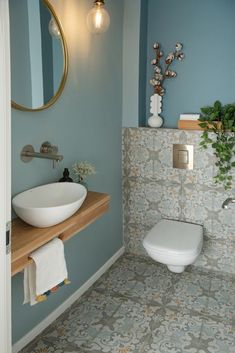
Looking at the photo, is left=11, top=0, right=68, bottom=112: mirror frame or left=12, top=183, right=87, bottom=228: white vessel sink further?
left=11, top=0, right=68, bottom=112: mirror frame

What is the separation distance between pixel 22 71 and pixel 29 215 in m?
0.74

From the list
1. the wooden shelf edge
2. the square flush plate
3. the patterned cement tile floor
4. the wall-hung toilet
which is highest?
the wooden shelf edge

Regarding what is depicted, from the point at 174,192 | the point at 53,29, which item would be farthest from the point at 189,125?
the point at 53,29

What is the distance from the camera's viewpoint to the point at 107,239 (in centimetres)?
286

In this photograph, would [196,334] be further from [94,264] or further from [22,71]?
[22,71]

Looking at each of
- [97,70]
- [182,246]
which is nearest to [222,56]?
[97,70]

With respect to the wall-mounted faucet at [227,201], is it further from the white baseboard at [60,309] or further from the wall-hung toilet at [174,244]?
the white baseboard at [60,309]

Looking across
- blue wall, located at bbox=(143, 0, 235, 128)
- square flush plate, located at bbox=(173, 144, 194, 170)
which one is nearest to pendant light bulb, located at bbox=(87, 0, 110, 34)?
blue wall, located at bbox=(143, 0, 235, 128)

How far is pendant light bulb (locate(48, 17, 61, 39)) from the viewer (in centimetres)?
191

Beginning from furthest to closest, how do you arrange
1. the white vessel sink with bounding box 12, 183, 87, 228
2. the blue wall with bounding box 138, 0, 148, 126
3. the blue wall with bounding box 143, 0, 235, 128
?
the blue wall with bounding box 138, 0, 148, 126 < the blue wall with bounding box 143, 0, 235, 128 < the white vessel sink with bounding box 12, 183, 87, 228

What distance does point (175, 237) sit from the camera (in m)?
2.52

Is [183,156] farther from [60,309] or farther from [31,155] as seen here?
[60,309]

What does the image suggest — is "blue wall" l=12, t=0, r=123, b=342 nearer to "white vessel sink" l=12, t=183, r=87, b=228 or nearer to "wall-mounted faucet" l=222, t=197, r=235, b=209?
"white vessel sink" l=12, t=183, r=87, b=228

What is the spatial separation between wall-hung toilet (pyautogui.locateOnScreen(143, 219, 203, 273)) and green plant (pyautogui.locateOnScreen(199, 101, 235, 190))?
0.46 meters
